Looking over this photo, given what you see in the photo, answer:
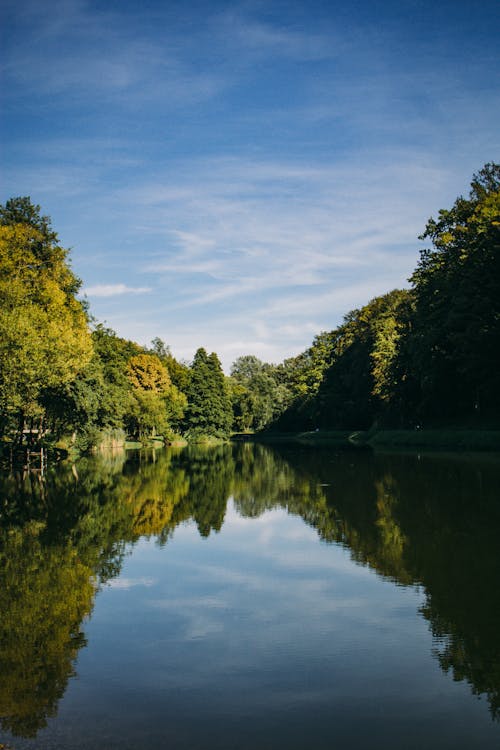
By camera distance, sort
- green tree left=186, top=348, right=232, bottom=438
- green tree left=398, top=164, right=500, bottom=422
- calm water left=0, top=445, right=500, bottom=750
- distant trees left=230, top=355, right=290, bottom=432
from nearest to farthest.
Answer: calm water left=0, top=445, right=500, bottom=750, green tree left=398, top=164, right=500, bottom=422, green tree left=186, top=348, right=232, bottom=438, distant trees left=230, top=355, right=290, bottom=432

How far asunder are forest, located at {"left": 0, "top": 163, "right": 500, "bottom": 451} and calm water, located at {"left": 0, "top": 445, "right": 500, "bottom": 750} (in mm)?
20088

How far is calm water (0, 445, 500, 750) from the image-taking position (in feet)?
17.9

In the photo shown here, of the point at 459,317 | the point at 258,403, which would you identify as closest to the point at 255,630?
the point at 459,317

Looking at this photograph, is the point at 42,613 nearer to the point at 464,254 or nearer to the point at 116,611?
the point at 116,611

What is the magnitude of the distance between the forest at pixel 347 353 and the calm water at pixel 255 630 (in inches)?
791

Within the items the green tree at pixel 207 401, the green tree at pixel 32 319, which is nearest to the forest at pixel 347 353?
the green tree at pixel 32 319

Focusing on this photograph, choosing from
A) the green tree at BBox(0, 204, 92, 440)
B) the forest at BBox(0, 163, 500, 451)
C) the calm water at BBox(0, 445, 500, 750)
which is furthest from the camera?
the forest at BBox(0, 163, 500, 451)

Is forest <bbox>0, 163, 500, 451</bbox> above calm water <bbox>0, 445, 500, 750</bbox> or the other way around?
above

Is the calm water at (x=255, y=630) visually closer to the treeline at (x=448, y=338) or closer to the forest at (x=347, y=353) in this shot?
the forest at (x=347, y=353)

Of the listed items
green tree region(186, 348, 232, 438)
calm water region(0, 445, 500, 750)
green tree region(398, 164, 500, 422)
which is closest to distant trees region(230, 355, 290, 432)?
green tree region(186, 348, 232, 438)

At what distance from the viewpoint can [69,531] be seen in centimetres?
1570

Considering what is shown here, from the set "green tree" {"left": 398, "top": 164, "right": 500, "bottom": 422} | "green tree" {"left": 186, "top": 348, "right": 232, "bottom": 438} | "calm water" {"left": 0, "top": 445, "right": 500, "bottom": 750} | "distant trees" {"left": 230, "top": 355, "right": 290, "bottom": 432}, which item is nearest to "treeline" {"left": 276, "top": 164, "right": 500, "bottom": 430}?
"green tree" {"left": 398, "top": 164, "right": 500, "bottom": 422}

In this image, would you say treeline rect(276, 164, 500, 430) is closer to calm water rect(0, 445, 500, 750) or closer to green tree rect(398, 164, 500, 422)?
green tree rect(398, 164, 500, 422)

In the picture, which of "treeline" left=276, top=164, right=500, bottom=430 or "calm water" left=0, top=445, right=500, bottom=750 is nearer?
"calm water" left=0, top=445, right=500, bottom=750
